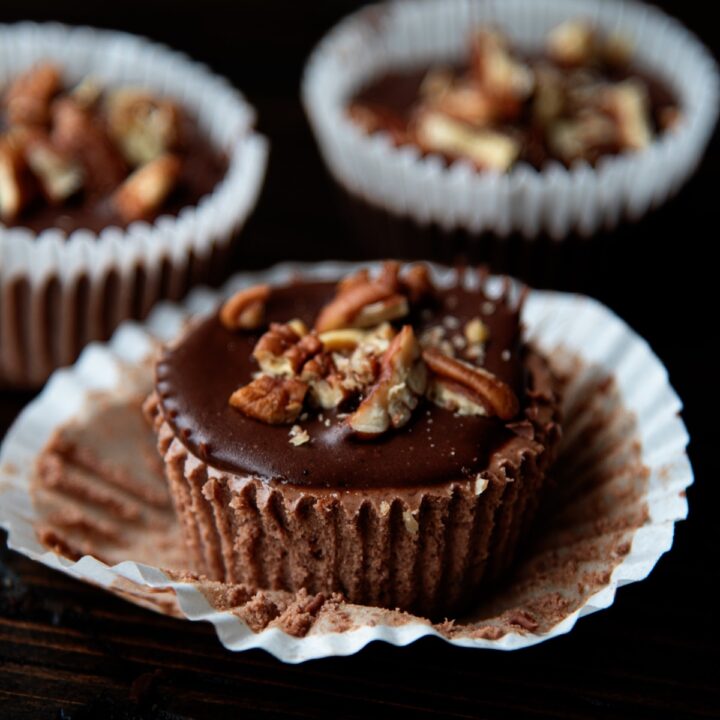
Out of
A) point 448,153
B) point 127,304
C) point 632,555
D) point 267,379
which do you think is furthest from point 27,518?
point 448,153

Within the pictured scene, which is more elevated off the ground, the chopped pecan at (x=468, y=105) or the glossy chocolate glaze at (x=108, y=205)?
the chopped pecan at (x=468, y=105)

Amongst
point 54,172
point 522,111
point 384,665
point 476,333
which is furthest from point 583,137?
point 384,665

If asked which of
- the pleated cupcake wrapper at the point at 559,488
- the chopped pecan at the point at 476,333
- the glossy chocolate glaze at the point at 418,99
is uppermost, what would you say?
the chopped pecan at the point at 476,333

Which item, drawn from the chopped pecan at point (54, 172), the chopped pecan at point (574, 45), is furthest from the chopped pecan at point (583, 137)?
the chopped pecan at point (54, 172)

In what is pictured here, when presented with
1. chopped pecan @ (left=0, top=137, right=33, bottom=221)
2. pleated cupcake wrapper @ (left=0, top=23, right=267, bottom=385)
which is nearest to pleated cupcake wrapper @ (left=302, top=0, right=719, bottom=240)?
pleated cupcake wrapper @ (left=0, top=23, right=267, bottom=385)

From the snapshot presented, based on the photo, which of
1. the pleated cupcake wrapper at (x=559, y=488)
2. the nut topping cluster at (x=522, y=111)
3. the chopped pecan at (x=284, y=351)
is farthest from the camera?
the nut topping cluster at (x=522, y=111)

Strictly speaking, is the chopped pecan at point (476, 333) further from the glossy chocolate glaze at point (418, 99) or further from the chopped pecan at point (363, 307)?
the glossy chocolate glaze at point (418, 99)

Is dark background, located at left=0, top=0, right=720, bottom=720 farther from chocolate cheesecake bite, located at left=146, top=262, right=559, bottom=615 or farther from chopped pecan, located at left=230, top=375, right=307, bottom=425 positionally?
chopped pecan, located at left=230, top=375, right=307, bottom=425
